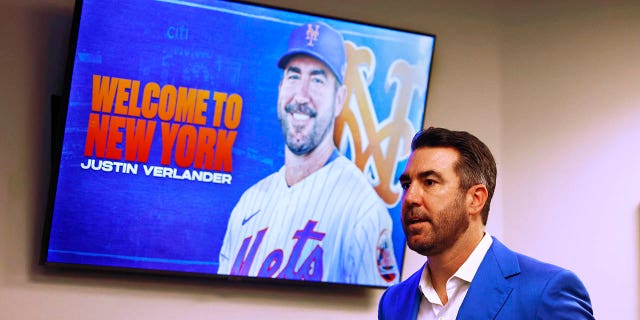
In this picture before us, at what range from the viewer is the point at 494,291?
250 centimetres

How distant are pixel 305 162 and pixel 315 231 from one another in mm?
305

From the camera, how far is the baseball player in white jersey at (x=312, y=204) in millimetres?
4180

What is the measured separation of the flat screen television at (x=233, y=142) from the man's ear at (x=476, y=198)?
5.33ft

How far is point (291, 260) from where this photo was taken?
4.21 m

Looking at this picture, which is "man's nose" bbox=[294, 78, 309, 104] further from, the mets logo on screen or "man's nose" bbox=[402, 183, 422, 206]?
"man's nose" bbox=[402, 183, 422, 206]

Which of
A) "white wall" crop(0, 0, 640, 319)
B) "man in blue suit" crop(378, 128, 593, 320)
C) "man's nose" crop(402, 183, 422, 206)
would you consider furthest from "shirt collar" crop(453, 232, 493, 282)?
"white wall" crop(0, 0, 640, 319)

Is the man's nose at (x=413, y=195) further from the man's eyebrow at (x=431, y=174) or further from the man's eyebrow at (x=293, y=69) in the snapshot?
the man's eyebrow at (x=293, y=69)

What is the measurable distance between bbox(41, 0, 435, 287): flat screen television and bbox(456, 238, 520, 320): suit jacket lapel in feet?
5.68

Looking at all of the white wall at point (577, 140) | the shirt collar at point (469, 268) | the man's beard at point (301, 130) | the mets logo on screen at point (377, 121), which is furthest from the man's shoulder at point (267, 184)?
the shirt collar at point (469, 268)

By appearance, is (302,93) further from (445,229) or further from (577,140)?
(445,229)

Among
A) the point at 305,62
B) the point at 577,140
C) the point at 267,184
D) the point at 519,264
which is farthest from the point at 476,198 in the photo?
the point at 577,140

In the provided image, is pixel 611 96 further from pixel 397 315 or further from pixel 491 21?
pixel 397 315

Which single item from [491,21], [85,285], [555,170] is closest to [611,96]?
[555,170]

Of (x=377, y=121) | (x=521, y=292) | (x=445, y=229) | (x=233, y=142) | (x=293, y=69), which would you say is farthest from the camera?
(x=377, y=121)
